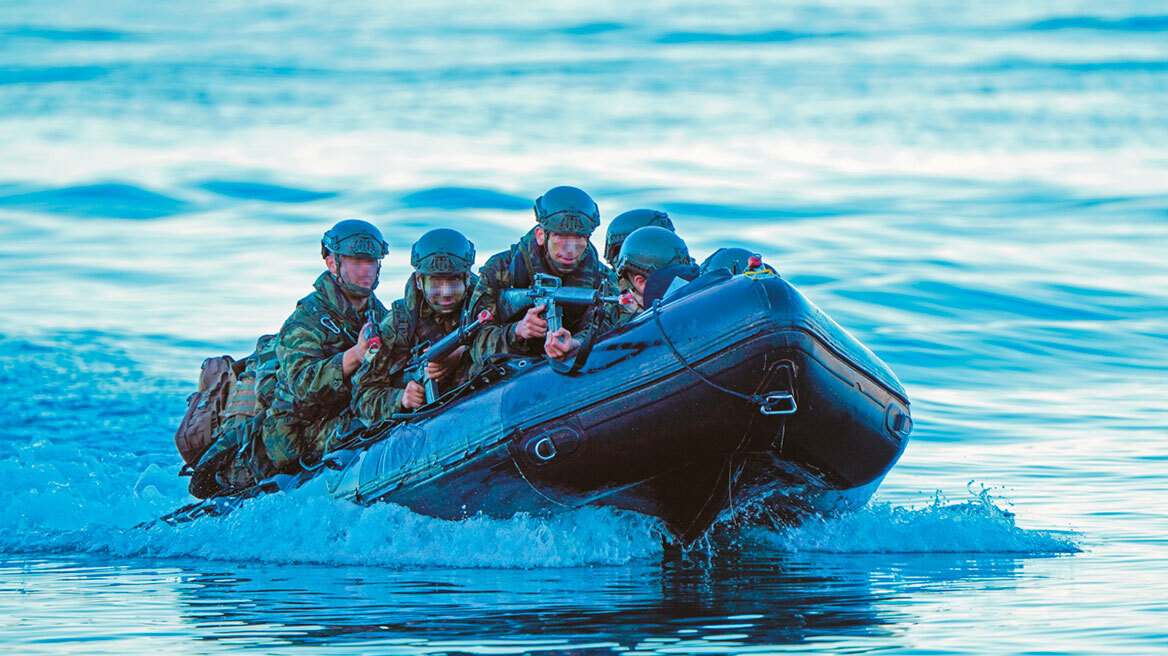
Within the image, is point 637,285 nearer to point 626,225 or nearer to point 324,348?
point 626,225

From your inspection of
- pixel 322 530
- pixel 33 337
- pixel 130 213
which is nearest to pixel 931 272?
pixel 33 337

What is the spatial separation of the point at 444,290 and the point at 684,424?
209 centimetres

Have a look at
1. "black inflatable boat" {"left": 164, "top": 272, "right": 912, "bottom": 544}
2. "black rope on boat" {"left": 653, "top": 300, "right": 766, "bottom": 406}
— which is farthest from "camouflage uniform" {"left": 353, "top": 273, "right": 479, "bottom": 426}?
"black rope on boat" {"left": 653, "top": 300, "right": 766, "bottom": 406}

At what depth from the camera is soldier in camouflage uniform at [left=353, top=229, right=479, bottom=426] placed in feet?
31.1

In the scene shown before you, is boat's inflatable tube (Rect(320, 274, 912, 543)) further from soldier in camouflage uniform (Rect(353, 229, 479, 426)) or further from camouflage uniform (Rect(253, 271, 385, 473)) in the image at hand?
camouflage uniform (Rect(253, 271, 385, 473))

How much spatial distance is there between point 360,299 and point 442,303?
38.1 inches

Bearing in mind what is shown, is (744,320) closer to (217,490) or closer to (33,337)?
(217,490)

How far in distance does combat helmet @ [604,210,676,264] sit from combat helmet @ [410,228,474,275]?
3.22ft

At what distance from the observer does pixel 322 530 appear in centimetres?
932

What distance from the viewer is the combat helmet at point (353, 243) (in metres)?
10.1

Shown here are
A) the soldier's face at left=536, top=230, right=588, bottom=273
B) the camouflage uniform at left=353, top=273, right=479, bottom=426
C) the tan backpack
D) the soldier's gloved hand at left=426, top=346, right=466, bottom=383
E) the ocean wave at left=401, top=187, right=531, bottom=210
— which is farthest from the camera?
the ocean wave at left=401, top=187, right=531, bottom=210

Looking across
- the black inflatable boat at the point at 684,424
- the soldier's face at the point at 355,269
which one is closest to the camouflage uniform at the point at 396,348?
the soldier's face at the point at 355,269

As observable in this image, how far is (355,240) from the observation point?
33.3 feet

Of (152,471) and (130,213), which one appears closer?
(152,471)
